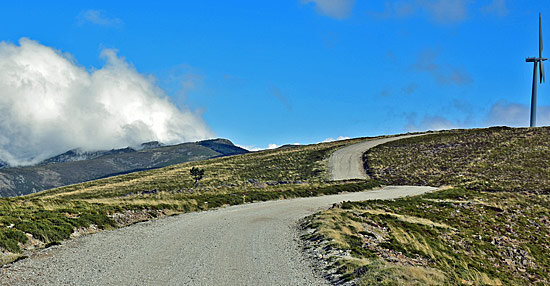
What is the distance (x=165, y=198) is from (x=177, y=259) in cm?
2423

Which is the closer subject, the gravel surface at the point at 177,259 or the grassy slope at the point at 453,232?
the gravel surface at the point at 177,259

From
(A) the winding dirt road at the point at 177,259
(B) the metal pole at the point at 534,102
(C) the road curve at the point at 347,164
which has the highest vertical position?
(B) the metal pole at the point at 534,102

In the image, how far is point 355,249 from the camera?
58.0 feet

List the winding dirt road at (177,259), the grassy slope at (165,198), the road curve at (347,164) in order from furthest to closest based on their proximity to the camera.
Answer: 1. the road curve at (347,164)
2. the grassy slope at (165,198)
3. the winding dirt road at (177,259)

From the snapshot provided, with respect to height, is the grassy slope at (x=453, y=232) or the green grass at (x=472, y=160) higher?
the green grass at (x=472, y=160)

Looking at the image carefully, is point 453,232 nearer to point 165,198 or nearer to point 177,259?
point 177,259

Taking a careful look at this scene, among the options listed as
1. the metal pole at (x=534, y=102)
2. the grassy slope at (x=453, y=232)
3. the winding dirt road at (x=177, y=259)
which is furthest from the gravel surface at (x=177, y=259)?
the metal pole at (x=534, y=102)

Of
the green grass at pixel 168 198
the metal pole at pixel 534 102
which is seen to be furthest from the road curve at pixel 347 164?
the metal pole at pixel 534 102

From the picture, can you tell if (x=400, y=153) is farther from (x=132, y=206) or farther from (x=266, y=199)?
(x=132, y=206)

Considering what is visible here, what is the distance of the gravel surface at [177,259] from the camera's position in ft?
43.4

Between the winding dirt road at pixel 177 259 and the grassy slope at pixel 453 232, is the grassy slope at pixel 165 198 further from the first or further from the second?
the grassy slope at pixel 453 232

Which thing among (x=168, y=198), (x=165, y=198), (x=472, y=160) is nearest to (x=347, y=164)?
(x=472, y=160)

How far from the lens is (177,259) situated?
51.8 feet

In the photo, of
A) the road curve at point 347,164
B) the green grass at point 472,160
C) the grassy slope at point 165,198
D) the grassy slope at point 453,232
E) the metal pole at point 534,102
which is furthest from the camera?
the metal pole at point 534,102
